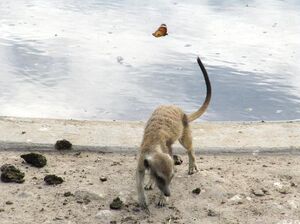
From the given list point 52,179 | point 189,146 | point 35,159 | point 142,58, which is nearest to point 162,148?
point 189,146

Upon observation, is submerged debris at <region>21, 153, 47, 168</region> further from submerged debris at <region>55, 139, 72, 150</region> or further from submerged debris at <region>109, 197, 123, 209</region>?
submerged debris at <region>109, 197, 123, 209</region>

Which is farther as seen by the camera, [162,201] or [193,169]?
[193,169]

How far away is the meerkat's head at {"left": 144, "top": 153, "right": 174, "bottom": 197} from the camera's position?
357 centimetres

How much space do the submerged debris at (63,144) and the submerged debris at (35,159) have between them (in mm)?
286

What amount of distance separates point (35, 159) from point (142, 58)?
2.65 m

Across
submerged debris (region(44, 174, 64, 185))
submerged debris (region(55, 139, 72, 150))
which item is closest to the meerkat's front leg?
submerged debris (region(44, 174, 64, 185))

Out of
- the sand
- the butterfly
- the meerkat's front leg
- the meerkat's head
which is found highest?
the meerkat's head

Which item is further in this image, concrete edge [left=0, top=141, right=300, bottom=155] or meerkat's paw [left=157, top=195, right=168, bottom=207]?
concrete edge [left=0, top=141, right=300, bottom=155]

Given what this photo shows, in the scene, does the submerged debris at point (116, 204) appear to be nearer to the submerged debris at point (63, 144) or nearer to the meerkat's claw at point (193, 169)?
the meerkat's claw at point (193, 169)

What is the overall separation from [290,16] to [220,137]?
14.0 ft

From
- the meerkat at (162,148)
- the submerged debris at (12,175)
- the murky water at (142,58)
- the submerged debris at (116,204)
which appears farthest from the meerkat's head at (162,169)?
the murky water at (142,58)

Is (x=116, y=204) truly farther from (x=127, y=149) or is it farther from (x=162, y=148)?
(x=127, y=149)

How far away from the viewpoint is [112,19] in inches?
318

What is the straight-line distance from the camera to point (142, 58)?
6.64m
